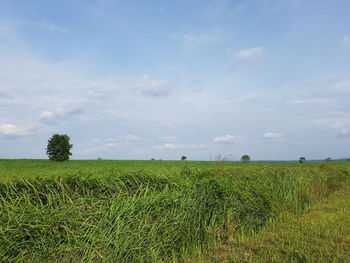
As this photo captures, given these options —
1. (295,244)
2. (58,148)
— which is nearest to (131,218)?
(295,244)

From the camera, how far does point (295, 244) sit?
5105 mm

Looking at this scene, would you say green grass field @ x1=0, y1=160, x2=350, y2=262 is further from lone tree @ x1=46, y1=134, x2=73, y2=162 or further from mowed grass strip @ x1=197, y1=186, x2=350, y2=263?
lone tree @ x1=46, y1=134, x2=73, y2=162

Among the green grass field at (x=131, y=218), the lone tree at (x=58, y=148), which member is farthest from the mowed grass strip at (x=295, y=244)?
the lone tree at (x=58, y=148)

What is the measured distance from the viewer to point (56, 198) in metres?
4.21

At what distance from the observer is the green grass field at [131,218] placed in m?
3.54

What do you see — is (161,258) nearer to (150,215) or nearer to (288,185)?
(150,215)

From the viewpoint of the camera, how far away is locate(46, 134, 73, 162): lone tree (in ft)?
148

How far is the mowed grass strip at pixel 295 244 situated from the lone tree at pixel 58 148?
44246mm

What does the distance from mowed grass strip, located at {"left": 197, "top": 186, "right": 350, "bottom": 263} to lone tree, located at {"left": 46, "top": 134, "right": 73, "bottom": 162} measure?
4425 centimetres

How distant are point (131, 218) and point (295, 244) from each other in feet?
10.5

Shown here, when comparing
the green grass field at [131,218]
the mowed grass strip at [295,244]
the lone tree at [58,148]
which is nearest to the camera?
the green grass field at [131,218]

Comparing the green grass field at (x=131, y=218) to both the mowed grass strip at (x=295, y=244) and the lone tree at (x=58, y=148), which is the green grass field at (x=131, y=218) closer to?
the mowed grass strip at (x=295, y=244)

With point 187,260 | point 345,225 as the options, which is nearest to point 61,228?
point 187,260

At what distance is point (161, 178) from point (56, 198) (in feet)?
6.51
